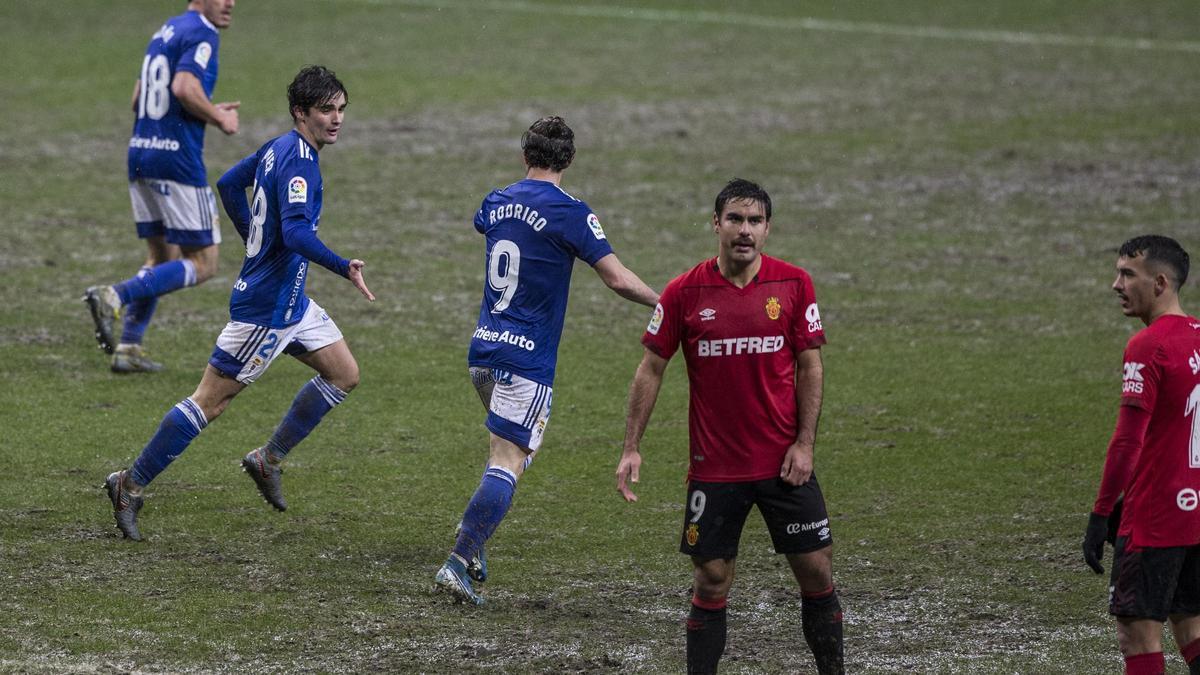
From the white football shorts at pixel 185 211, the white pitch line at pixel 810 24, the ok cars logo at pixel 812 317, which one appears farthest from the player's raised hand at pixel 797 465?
the white pitch line at pixel 810 24

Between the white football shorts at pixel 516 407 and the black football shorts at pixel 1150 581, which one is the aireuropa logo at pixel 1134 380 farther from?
the white football shorts at pixel 516 407

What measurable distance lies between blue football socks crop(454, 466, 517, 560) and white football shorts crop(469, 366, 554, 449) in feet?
0.84

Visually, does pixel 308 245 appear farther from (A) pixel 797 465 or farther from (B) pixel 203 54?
(B) pixel 203 54

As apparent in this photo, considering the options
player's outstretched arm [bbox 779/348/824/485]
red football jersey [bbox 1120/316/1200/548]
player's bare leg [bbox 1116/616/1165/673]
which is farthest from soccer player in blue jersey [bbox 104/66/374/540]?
player's bare leg [bbox 1116/616/1165/673]

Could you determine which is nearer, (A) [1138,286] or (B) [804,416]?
(A) [1138,286]

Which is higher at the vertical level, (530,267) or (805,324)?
(530,267)

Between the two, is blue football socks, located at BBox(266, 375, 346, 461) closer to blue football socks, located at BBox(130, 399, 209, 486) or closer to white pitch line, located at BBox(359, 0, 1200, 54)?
blue football socks, located at BBox(130, 399, 209, 486)

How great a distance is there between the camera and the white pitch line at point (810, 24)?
26062mm

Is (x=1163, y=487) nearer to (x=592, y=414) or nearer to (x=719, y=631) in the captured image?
(x=719, y=631)

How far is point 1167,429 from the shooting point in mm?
6012

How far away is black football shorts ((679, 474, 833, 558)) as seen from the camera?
6328 millimetres

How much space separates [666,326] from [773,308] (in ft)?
1.46

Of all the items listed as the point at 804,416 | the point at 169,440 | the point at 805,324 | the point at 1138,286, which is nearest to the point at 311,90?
the point at 169,440

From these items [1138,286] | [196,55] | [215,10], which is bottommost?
[1138,286]
